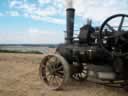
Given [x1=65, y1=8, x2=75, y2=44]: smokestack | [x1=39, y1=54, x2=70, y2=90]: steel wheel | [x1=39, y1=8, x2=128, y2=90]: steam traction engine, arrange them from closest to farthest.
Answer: [x1=39, y1=8, x2=128, y2=90]: steam traction engine → [x1=39, y1=54, x2=70, y2=90]: steel wheel → [x1=65, y1=8, x2=75, y2=44]: smokestack

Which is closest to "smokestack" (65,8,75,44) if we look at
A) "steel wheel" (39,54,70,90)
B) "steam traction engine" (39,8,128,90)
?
"steam traction engine" (39,8,128,90)

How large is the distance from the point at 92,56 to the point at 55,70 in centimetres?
122

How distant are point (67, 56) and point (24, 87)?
143 cm

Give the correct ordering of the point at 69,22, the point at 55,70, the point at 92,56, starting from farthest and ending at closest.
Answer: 1. the point at 69,22
2. the point at 55,70
3. the point at 92,56

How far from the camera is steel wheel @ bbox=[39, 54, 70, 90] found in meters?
6.28

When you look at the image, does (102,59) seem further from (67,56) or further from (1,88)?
(1,88)

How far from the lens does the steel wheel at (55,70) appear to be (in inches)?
247

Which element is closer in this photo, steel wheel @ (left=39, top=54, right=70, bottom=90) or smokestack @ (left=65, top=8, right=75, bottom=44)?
steel wheel @ (left=39, top=54, right=70, bottom=90)

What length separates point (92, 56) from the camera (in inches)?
240

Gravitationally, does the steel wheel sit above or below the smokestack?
below

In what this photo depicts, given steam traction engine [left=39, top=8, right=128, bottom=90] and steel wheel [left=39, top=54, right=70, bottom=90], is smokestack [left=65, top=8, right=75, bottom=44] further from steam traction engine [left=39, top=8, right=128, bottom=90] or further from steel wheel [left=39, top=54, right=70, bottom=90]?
steel wheel [left=39, top=54, right=70, bottom=90]

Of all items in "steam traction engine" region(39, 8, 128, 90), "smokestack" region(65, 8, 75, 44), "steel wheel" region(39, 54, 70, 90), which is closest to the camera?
"steam traction engine" region(39, 8, 128, 90)

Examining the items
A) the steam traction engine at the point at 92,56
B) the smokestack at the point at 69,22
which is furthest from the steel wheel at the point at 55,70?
the smokestack at the point at 69,22

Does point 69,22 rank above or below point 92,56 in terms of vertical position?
above
